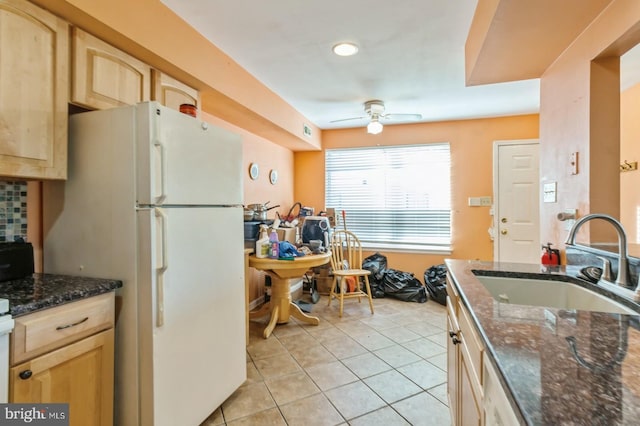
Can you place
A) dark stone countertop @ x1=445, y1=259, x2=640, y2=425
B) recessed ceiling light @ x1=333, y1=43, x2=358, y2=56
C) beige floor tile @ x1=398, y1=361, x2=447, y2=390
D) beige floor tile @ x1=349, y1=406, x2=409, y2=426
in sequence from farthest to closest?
recessed ceiling light @ x1=333, y1=43, x2=358, y2=56, beige floor tile @ x1=398, y1=361, x2=447, y2=390, beige floor tile @ x1=349, y1=406, x2=409, y2=426, dark stone countertop @ x1=445, y1=259, x2=640, y2=425

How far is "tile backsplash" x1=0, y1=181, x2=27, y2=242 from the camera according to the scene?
4.85 ft

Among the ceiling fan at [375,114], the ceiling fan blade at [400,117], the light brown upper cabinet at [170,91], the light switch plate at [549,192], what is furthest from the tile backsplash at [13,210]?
the ceiling fan blade at [400,117]

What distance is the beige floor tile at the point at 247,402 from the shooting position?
5.93 ft

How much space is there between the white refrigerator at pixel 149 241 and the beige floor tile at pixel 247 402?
13cm

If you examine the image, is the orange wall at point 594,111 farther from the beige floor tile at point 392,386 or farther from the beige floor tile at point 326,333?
the beige floor tile at point 326,333

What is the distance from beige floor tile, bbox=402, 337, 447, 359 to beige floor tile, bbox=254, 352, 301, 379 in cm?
98

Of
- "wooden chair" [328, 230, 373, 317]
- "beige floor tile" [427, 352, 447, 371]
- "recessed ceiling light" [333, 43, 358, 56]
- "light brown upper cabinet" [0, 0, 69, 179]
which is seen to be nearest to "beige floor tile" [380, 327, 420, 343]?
"beige floor tile" [427, 352, 447, 371]

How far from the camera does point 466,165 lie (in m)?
4.09

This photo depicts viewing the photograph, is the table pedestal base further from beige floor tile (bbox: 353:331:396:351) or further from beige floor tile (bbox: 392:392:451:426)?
beige floor tile (bbox: 392:392:451:426)

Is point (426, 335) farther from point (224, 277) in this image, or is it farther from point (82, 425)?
point (82, 425)

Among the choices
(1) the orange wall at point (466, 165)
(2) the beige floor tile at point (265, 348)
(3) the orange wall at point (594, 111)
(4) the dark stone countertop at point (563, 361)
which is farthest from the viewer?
(1) the orange wall at point (466, 165)

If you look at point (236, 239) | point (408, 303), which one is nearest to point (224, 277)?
point (236, 239)

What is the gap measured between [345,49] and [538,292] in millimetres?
1934

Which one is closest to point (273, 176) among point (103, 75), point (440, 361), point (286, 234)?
point (286, 234)
